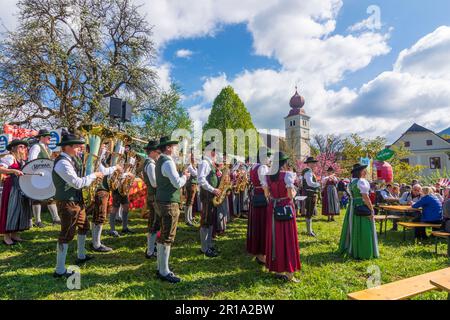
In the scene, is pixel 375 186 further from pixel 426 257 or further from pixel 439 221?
pixel 426 257

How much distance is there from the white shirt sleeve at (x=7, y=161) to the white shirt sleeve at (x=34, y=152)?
12.1 inches

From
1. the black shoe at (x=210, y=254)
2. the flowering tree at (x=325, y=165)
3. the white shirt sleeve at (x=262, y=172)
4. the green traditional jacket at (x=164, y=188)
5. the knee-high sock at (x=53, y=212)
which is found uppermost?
the flowering tree at (x=325, y=165)

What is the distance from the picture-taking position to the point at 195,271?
176 inches

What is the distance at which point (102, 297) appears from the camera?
3.52 metres

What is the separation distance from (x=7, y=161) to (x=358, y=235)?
702cm

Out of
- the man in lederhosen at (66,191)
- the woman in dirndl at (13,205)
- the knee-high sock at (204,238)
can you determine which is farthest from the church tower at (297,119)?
the man in lederhosen at (66,191)

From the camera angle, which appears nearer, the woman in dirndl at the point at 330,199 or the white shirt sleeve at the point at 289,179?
the white shirt sleeve at the point at 289,179

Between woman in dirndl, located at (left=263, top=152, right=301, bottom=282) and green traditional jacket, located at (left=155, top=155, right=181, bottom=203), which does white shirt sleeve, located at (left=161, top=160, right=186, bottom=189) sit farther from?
woman in dirndl, located at (left=263, top=152, right=301, bottom=282)

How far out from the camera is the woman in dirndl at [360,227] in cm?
530

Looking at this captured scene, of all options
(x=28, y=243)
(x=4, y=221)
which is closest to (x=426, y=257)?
(x=28, y=243)

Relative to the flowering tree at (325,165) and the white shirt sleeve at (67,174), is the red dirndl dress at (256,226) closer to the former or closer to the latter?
the white shirt sleeve at (67,174)

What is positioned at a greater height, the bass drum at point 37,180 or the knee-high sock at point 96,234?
the bass drum at point 37,180

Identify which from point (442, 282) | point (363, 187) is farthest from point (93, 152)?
point (442, 282)

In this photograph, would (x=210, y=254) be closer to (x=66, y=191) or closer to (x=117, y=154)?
(x=117, y=154)
